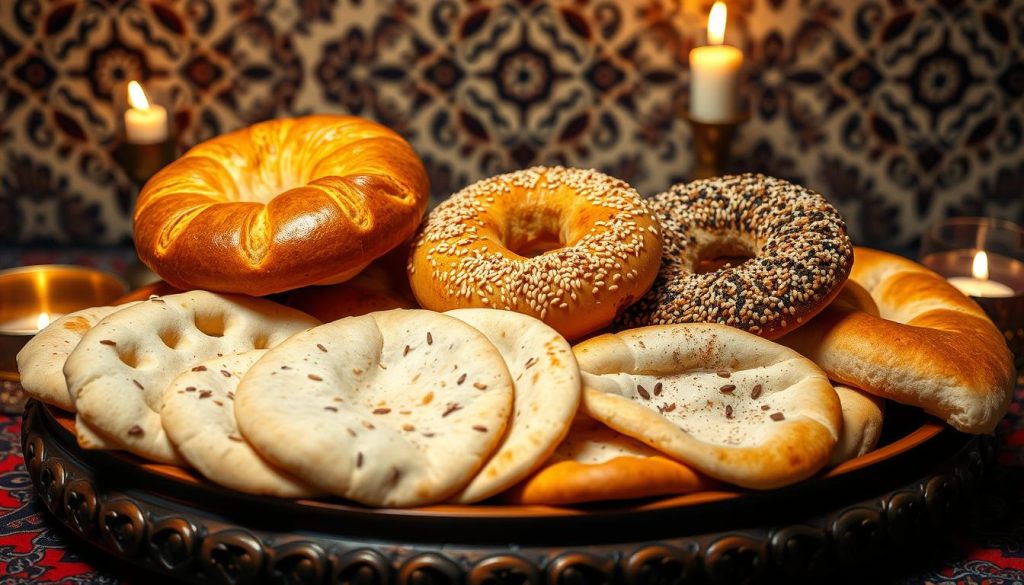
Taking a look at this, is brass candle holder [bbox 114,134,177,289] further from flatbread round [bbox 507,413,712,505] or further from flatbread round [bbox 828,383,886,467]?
flatbread round [bbox 828,383,886,467]

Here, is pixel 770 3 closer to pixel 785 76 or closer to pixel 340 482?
pixel 785 76

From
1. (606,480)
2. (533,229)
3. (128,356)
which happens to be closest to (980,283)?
(533,229)

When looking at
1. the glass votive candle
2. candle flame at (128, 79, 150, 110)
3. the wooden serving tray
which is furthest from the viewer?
candle flame at (128, 79, 150, 110)

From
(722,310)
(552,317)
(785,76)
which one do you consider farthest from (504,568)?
(785,76)

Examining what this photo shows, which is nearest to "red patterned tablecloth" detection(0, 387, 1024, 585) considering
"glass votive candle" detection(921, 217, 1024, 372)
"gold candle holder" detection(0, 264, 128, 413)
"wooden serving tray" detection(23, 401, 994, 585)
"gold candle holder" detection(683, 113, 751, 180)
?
"wooden serving tray" detection(23, 401, 994, 585)

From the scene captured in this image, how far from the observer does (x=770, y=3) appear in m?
2.22

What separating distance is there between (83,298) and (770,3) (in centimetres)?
153

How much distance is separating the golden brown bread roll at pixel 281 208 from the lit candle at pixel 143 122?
42 centimetres

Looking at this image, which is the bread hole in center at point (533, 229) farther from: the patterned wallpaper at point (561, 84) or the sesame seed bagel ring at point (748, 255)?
the patterned wallpaper at point (561, 84)

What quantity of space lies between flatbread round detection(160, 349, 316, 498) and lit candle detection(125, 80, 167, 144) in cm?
97

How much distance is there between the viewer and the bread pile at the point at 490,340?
1133 millimetres

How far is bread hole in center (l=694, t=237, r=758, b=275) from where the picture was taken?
5.41 ft

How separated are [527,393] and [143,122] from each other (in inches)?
48.1

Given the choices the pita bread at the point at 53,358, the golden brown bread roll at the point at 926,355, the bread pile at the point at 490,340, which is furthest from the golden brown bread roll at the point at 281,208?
the golden brown bread roll at the point at 926,355
